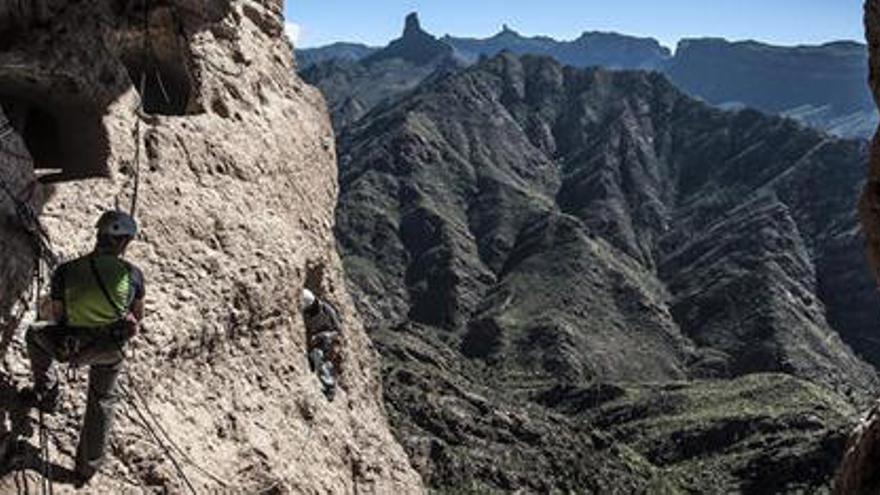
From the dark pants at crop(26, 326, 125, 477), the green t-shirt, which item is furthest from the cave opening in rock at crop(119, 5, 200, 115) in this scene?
the dark pants at crop(26, 326, 125, 477)

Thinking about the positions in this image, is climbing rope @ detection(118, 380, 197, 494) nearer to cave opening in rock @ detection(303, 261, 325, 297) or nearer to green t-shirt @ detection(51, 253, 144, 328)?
green t-shirt @ detection(51, 253, 144, 328)

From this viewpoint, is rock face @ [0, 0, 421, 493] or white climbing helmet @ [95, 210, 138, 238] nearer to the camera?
white climbing helmet @ [95, 210, 138, 238]

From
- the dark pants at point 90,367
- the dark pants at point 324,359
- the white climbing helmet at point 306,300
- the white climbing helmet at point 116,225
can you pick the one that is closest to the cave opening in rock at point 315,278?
the white climbing helmet at point 306,300

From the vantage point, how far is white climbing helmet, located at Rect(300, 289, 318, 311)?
60.5 feet

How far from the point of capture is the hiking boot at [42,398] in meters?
11.4

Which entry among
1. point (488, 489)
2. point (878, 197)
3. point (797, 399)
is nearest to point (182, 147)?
point (878, 197)

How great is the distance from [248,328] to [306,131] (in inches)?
234

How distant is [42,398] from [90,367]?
1.85 feet

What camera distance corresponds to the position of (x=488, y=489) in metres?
117

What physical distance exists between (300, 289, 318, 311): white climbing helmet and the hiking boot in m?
6.88

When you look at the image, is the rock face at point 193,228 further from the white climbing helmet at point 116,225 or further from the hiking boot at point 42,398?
the white climbing helmet at point 116,225

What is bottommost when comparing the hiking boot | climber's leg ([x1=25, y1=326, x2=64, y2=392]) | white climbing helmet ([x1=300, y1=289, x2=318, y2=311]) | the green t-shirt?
white climbing helmet ([x1=300, y1=289, x2=318, y2=311])

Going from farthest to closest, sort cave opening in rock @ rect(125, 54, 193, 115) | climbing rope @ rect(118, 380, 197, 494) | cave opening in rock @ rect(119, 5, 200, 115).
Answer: cave opening in rock @ rect(125, 54, 193, 115) < cave opening in rock @ rect(119, 5, 200, 115) < climbing rope @ rect(118, 380, 197, 494)

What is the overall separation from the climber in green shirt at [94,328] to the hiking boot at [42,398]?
0.4 inches
